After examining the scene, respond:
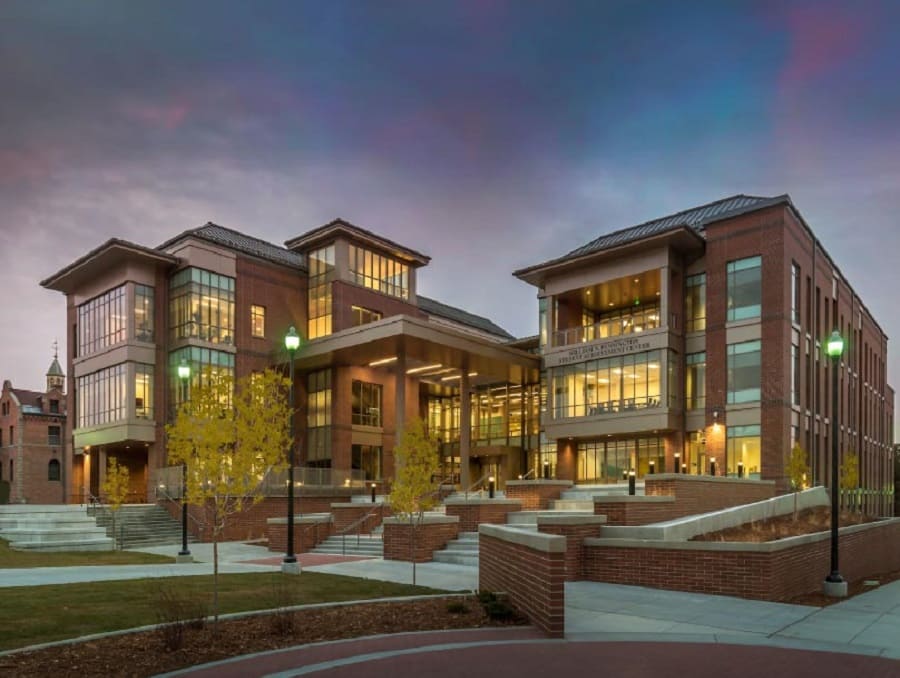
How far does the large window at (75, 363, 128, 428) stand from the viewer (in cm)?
4206

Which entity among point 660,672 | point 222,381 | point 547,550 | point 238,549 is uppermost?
point 222,381

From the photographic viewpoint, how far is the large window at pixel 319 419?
152 feet

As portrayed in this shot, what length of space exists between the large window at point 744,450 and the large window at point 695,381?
277cm

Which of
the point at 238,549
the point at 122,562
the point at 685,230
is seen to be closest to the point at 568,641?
the point at 122,562

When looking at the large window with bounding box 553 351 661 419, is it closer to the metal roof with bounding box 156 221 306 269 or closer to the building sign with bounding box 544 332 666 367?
the building sign with bounding box 544 332 666 367

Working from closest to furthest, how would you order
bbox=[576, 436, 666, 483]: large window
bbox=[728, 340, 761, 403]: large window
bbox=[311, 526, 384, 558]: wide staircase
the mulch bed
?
the mulch bed
bbox=[311, 526, 384, 558]: wide staircase
bbox=[728, 340, 761, 403]: large window
bbox=[576, 436, 666, 483]: large window

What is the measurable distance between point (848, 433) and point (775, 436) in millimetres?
19239

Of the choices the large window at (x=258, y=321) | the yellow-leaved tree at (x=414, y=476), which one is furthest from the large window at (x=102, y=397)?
the yellow-leaved tree at (x=414, y=476)

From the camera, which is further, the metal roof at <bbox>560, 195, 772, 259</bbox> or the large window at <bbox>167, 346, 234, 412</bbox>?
the large window at <bbox>167, 346, 234, 412</bbox>

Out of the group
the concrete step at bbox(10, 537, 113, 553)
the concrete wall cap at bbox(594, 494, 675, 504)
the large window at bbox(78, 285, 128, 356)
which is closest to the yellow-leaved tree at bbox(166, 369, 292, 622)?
the concrete wall cap at bbox(594, 494, 675, 504)

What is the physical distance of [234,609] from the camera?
38.9 feet

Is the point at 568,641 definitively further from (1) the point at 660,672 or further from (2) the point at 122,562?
(2) the point at 122,562

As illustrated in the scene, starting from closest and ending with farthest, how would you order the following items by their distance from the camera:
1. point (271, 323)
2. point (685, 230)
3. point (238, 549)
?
point (238, 549) → point (685, 230) → point (271, 323)

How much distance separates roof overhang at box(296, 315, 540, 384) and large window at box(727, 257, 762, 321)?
40.7 feet
